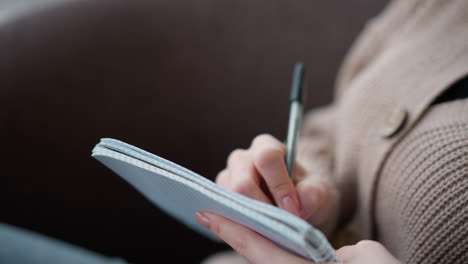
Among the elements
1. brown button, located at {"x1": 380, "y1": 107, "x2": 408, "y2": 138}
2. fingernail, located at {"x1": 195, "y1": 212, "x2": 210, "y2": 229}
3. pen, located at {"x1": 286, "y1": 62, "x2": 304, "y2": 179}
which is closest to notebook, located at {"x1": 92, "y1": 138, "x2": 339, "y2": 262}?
fingernail, located at {"x1": 195, "y1": 212, "x2": 210, "y2": 229}

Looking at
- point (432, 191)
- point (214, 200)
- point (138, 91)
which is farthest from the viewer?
A: point (138, 91)

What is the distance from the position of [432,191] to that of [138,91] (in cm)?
46

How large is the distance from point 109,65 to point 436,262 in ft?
1.69

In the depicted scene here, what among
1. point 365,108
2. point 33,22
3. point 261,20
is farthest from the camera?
point 261,20

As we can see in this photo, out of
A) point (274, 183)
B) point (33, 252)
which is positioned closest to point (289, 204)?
point (274, 183)

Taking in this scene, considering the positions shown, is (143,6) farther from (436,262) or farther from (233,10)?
(436,262)

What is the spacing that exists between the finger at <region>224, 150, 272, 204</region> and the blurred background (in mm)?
313

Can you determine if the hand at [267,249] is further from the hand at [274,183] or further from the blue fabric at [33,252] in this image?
the blue fabric at [33,252]

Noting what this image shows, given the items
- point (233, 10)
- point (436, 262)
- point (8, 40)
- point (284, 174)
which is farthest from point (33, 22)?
point (436, 262)

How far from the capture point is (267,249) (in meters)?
0.29

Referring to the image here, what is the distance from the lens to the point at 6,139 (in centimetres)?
58

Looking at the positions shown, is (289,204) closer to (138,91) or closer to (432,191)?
(432,191)

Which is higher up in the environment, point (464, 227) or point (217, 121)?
point (217, 121)

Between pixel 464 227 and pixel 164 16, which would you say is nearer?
pixel 464 227
